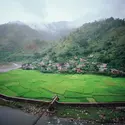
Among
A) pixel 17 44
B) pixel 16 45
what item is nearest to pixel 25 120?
pixel 16 45

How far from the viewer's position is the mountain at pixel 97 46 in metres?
23.2

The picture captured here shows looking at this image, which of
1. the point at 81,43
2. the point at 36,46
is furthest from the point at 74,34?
the point at 36,46

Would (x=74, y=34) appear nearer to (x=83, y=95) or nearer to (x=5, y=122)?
(x=83, y=95)

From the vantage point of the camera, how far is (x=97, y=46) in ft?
101

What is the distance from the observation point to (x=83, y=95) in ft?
34.6

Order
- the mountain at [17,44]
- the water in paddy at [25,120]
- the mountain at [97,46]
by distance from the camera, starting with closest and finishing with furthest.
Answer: the water in paddy at [25,120] < the mountain at [97,46] < the mountain at [17,44]

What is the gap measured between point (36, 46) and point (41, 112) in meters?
48.4

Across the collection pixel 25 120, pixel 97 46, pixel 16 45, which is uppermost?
pixel 16 45

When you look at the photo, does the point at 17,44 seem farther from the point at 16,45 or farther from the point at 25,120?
the point at 25,120

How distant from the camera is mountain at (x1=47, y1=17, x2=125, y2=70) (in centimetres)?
2319

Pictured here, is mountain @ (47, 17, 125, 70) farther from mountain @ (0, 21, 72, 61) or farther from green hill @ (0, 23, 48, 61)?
green hill @ (0, 23, 48, 61)

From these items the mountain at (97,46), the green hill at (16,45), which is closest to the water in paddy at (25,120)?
the mountain at (97,46)

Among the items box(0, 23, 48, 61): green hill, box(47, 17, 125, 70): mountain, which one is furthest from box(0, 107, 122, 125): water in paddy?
box(0, 23, 48, 61): green hill

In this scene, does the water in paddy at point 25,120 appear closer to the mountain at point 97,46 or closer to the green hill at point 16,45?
the mountain at point 97,46
